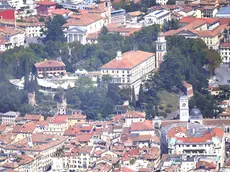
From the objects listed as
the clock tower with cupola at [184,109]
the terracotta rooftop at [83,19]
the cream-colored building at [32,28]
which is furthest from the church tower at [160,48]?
the clock tower with cupola at [184,109]

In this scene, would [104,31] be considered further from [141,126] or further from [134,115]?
[141,126]

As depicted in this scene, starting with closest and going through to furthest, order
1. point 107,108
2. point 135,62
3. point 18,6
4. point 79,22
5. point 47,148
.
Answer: point 47,148 → point 107,108 → point 135,62 → point 79,22 → point 18,6

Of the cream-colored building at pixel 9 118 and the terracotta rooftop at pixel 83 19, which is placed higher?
the terracotta rooftop at pixel 83 19

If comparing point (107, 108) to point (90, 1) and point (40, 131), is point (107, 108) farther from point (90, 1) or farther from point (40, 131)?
point (90, 1)

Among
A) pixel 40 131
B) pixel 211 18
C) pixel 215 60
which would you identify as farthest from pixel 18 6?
pixel 40 131

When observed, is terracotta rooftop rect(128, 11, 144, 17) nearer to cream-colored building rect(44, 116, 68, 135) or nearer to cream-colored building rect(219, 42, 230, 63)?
cream-colored building rect(219, 42, 230, 63)

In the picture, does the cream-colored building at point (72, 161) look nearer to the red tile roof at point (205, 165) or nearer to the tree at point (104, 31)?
the red tile roof at point (205, 165)

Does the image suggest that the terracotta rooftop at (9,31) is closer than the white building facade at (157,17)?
Yes
